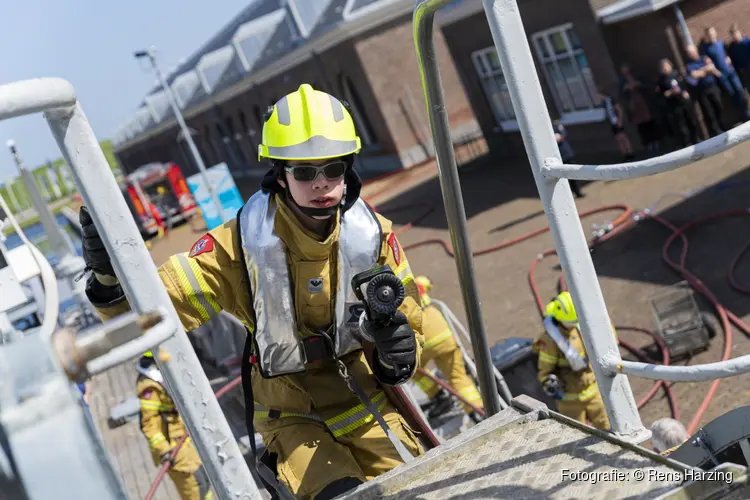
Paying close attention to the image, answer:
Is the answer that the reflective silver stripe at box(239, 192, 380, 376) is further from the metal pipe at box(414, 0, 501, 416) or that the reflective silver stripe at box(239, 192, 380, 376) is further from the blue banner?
the blue banner

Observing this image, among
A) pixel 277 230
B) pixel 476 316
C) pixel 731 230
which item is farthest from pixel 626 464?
pixel 731 230

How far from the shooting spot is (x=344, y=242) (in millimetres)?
3141

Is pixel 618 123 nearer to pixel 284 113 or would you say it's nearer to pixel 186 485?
pixel 186 485

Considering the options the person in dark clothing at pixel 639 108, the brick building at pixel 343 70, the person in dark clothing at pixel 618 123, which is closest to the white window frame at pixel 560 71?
the person in dark clothing at pixel 618 123

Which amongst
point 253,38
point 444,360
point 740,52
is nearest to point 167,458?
point 444,360

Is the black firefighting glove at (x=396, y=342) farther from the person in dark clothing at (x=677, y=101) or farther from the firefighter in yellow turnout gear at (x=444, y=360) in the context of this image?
the person in dark clothing at (x=677, y=101)

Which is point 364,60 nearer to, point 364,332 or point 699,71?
point 699,71

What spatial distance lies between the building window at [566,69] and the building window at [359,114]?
9.65 m

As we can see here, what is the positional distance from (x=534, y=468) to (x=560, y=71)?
47.9 ft

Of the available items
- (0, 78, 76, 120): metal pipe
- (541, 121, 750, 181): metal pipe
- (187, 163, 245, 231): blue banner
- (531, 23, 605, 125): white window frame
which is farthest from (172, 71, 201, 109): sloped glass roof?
(0, 78, 76, 120): metal pipe

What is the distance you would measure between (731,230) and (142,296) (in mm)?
9567

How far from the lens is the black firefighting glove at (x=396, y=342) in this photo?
9.36 ft

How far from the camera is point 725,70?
12539 mm

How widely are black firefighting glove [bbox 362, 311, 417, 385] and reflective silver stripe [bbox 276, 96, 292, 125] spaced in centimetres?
81
